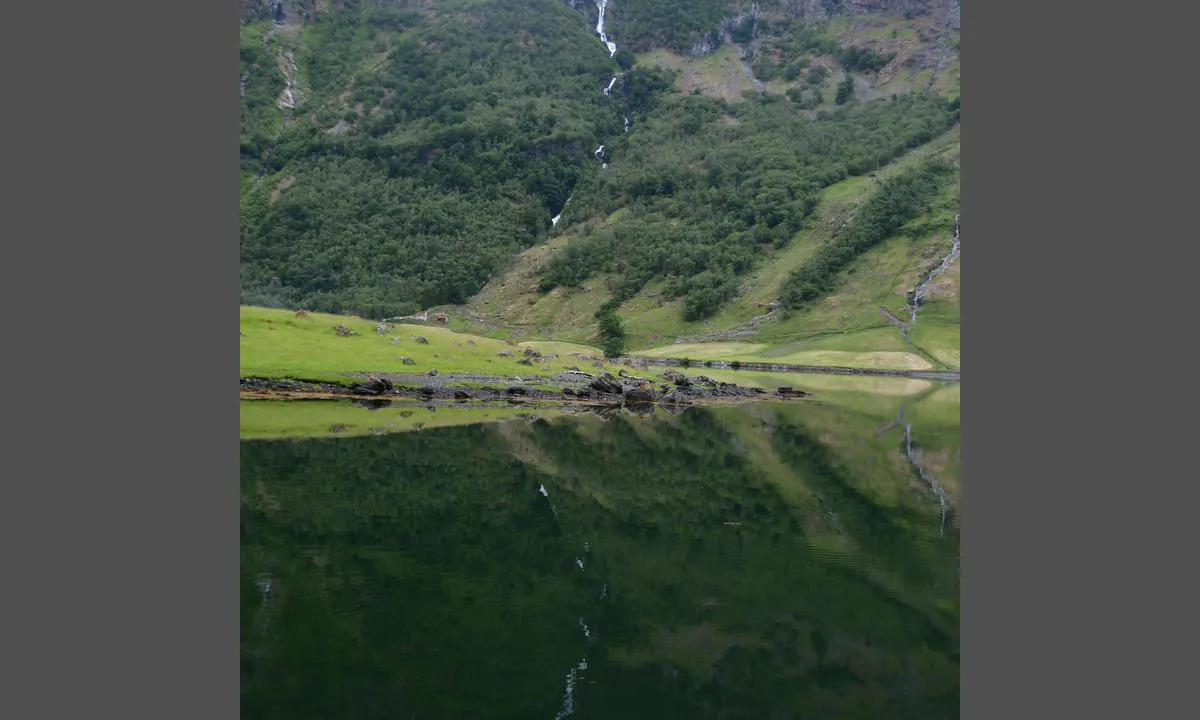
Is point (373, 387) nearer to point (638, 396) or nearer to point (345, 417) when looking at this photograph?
point (345, 417)

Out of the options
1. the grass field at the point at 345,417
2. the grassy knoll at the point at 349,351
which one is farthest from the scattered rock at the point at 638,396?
Answer: the grass field at the point at 345,417

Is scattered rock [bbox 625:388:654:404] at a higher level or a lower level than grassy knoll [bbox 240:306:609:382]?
lower

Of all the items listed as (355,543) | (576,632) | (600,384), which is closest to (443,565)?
(355,543)

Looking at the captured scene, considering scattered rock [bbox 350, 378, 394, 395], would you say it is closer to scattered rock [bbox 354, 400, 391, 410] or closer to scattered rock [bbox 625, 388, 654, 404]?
scattered rock [bbox 354, 400, 391, 410]

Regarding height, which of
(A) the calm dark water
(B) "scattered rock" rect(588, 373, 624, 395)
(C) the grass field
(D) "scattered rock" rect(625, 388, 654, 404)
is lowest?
(D) "scattered rock" rect(625, 388, 654, 404)

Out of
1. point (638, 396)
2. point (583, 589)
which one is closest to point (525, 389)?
point (638, 396)

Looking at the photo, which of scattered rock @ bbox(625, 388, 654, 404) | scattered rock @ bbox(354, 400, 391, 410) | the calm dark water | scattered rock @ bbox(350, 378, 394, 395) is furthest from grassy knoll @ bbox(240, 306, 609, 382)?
the calm dark water

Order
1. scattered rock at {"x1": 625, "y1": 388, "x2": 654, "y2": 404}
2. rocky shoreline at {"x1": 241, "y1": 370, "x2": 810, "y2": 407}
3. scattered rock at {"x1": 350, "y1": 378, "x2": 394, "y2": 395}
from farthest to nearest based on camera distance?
scattered rock at {"x1": 625, "y1": 388, "x2": 654, "y2": 404} < scattered rock at {"x1": 350, "y1": 378, "x2": 394, "y2": 395} < rocky shoreline at {"x1": 241, "y1": 370, "x2": 810, "y2": 407}
